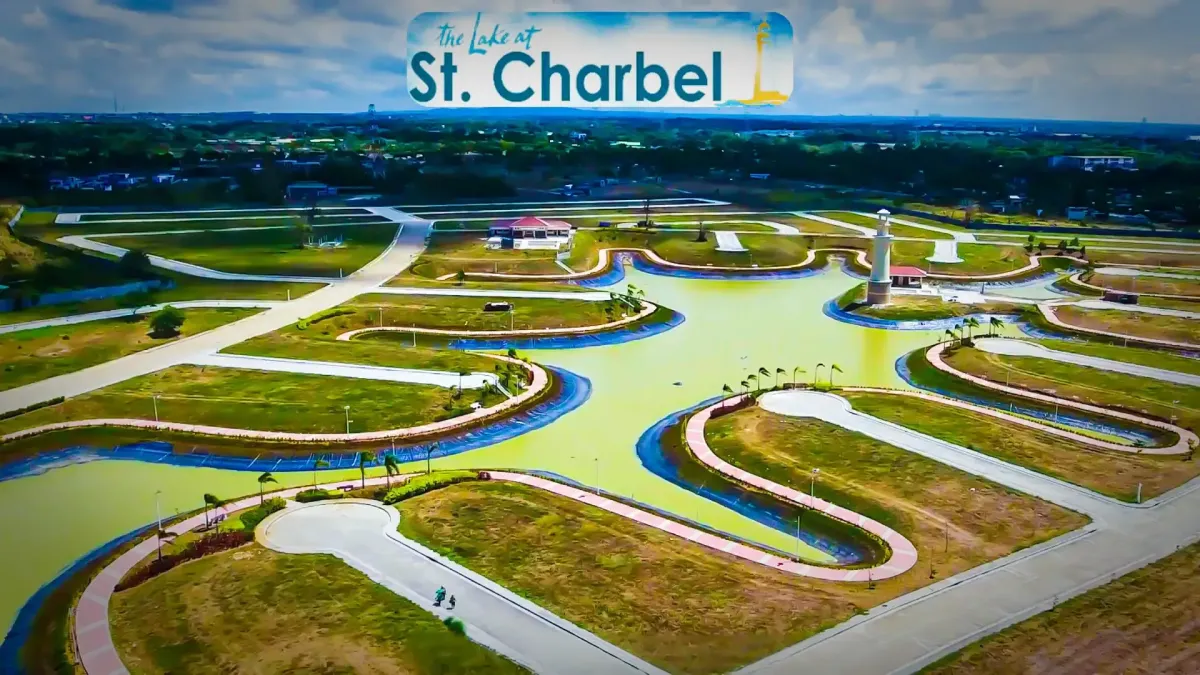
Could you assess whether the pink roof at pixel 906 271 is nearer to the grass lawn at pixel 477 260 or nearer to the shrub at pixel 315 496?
the grass lawn at pixel 477 260

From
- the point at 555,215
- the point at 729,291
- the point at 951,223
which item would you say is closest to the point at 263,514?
the point at 729,291

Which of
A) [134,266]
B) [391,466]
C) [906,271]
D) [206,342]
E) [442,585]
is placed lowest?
[442,585]

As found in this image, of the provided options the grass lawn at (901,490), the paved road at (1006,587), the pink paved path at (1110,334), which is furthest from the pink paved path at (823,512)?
the pink paved path at (1110,334)

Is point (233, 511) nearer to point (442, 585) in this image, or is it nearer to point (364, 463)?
point (364, 463)

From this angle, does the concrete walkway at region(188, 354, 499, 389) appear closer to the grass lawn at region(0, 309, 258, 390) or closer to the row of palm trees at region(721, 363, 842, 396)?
the grass lawn at region(0, 309, 258, 390)

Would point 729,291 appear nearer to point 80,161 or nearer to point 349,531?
point 349,531

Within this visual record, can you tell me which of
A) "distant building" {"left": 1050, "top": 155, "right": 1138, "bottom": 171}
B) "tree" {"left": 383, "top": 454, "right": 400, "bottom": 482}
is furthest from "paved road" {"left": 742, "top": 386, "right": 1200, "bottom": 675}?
"distant building" {"left": 1050, "top": 155, "right": 1138, "bottom": 171}

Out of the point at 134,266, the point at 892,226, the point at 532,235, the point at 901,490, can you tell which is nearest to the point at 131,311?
the point at 134,266
